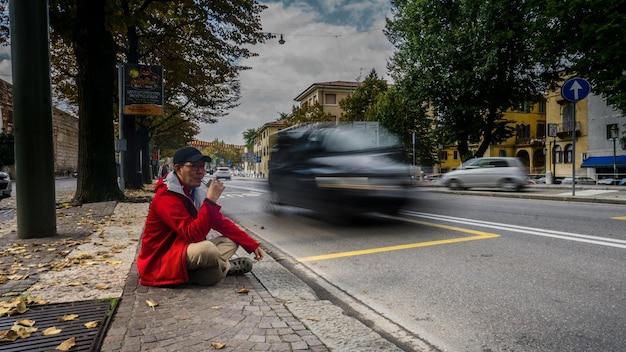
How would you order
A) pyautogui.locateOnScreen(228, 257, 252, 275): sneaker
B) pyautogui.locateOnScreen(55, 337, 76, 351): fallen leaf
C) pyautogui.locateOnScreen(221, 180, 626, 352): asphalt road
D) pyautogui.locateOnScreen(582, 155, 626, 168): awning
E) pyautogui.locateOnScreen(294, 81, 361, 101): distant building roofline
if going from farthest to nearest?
1. pyautogui.locateOnScreen(294, 81, 361, 101): distant building roofline
2. pyautogui.locateOnScreen(582, 155, 626, 168): awning
3. pyautogui.locateOnScreen(228, 257, 252, 275): sneaker
4. pyautogui.locateOnScreen(221, 180, 626, 352): asphalt road
5. pyautogui.locateOnScreen(55, 337, 76, 351): fallen leaf

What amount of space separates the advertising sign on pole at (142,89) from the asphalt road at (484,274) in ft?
Result: 34.2

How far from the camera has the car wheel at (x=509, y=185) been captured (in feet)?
63.6

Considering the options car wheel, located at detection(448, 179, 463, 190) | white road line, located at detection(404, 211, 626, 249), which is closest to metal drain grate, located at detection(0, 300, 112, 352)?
white road line, located at detection(404, 211, 626, 249)

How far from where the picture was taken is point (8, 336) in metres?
2.80

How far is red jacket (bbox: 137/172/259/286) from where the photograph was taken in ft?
12.3

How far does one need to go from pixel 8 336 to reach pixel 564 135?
49853 millimetres

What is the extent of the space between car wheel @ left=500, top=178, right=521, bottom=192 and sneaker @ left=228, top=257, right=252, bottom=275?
57.9 feet

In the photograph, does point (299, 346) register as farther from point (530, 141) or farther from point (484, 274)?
point (530, 141)

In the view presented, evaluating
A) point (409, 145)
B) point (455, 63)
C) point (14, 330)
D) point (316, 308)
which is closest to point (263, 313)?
point (316, 308)

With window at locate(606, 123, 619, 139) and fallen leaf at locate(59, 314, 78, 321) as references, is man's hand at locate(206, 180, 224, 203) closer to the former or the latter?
fallen leaf at locate(59, 314, 78, 321)

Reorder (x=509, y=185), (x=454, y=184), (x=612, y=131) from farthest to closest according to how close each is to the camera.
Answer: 1. (x=612, y=131)
2. (x=454, y=184)
3. (x=509, y=185)

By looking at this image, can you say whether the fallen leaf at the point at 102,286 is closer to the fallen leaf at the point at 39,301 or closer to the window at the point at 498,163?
the fallen leaf at the point at 39,301

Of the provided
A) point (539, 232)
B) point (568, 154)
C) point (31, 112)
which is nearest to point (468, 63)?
point (539, 232)

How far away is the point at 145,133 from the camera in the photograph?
94.2ft
